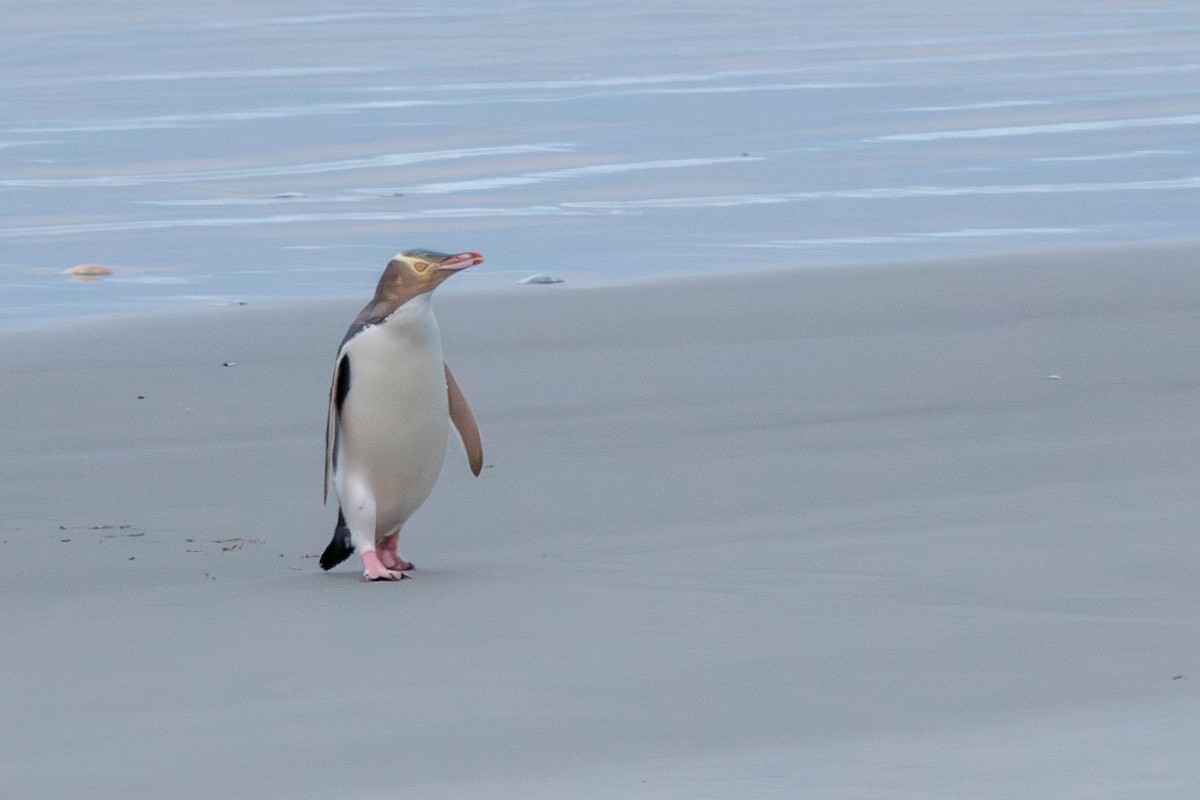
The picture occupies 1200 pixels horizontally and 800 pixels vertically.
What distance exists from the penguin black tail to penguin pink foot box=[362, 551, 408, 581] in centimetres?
9

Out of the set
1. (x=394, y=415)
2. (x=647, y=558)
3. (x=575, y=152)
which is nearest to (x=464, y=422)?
(x=394, y=415)

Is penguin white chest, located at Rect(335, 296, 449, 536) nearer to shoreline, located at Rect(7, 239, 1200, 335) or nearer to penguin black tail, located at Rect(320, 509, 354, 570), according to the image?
penguin black tail, located at Rect(320, 509, 354, 570)

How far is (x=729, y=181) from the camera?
1344 cm

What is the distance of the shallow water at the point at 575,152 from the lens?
11.1 m

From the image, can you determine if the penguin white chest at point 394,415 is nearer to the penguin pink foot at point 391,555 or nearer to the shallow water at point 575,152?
the penguin pink foot at point 391,555

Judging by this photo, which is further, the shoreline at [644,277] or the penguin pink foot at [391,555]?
the shoreline at [644,277]

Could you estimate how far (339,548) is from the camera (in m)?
5.13

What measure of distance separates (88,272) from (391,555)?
5982mm

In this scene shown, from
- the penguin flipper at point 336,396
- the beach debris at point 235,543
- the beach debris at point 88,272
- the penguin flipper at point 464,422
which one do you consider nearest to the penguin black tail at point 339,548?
the penguin flipper at point 336,396

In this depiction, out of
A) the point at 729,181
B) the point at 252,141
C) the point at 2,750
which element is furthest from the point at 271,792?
the point at 252,141

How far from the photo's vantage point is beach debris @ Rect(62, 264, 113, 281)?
10.7 metres

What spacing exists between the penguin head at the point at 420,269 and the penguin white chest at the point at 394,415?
0.17 feet

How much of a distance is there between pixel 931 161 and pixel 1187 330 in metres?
5.65

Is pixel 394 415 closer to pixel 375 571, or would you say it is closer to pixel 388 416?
A: pixel 388 416
